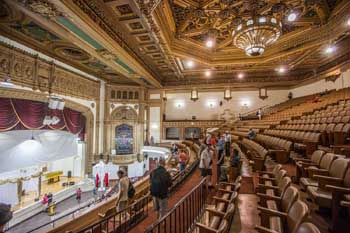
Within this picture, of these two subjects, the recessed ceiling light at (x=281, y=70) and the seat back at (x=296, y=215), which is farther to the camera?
the recessed ceiling light at (x=281, y=70)

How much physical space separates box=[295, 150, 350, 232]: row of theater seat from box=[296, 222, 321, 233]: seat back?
0.83 meters

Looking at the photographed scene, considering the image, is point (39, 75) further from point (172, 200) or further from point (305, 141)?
point (305, 141)

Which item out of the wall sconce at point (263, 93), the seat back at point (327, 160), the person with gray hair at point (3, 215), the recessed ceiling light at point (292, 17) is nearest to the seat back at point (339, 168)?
the seat back at point (327, 160)

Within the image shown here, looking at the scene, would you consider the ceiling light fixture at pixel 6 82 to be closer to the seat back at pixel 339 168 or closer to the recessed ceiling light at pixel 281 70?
the seat back at pixel 339 168

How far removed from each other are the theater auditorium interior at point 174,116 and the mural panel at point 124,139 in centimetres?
8

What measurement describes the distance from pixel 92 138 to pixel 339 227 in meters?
13.5

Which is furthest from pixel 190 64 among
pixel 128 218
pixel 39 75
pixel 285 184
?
pixel 285 184

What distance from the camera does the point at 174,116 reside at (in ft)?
55.4

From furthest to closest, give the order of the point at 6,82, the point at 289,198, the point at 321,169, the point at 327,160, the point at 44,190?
the point at 44,190 < the point at 6,82 < the point at 327,160 < the point at 321,169 < the point at 289,198

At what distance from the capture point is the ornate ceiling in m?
6.16

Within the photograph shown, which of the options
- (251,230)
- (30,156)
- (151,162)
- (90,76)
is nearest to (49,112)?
(30,156)

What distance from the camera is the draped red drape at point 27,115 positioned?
7.72 meters

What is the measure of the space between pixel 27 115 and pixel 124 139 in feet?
22.8

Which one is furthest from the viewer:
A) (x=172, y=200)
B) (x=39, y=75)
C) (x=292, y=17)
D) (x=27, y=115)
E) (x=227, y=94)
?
(x=227, y=94)
